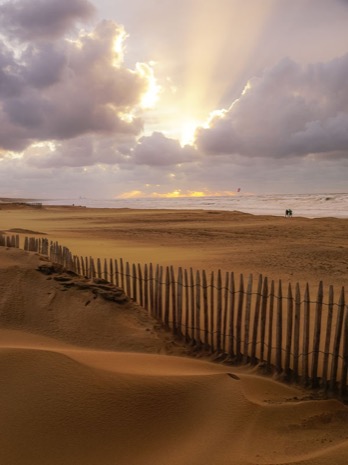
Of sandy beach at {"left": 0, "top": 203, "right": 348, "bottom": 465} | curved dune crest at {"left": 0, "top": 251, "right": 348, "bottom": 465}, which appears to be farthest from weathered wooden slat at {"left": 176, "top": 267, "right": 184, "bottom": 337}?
curved dune crest at {"left": 0, "top": 251, "right": 348, "bottom": 465}

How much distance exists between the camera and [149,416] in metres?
3.62

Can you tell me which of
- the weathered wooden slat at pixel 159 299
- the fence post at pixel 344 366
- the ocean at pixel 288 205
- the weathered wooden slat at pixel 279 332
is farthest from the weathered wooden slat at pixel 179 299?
the ocean at pixel 288 205

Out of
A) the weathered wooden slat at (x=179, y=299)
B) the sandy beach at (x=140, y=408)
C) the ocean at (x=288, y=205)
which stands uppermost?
the ocean at (x=288, y=205)

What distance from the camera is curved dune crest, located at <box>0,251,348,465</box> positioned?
318 centimetres

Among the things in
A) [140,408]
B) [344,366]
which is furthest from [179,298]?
[140,408]

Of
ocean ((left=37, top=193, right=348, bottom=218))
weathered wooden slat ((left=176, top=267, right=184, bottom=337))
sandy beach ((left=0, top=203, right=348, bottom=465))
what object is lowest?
sandy beach ((left=0, top=203, right=348, bottom=465))

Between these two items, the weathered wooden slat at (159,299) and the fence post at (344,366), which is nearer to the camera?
the fence post at (344,366)

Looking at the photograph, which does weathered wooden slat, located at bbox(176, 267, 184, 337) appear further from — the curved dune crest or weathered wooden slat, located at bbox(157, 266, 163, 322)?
the curved dune crest

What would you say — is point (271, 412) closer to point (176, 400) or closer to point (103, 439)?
point (176, 400)

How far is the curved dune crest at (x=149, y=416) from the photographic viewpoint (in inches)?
125

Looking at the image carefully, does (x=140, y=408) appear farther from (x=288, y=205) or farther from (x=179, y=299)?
(x=288, y=205)

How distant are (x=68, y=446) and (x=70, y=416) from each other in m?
0.27

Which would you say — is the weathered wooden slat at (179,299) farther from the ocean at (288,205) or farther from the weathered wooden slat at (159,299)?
the ocean at (288,205)

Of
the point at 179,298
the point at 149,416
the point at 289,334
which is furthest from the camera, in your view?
the point at 179,298
